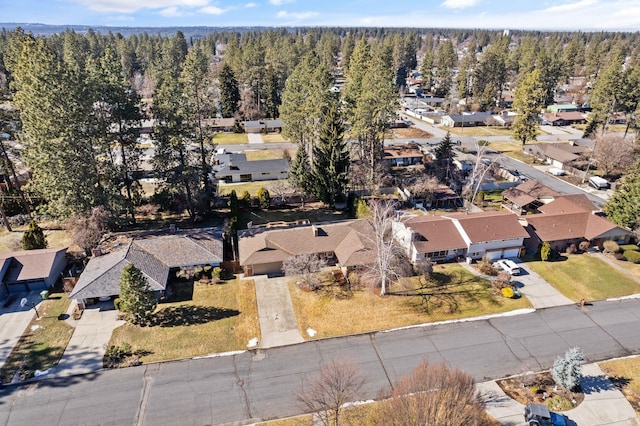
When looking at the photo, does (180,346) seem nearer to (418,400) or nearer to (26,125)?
(418,400)

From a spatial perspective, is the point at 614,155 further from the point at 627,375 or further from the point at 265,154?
the point at 265,154

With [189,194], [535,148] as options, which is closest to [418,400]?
[189,194]

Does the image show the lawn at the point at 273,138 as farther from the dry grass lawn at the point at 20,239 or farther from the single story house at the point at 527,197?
the single story house at the point at 527,197

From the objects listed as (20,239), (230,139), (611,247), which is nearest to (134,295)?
Result: (20,239)

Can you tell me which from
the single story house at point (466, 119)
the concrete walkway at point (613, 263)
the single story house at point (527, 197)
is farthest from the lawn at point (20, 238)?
the single story house at point (466, 119)

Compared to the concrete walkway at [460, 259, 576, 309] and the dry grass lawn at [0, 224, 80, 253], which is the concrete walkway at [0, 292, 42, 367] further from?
the concrete walkway at [460, 259, 576, 309]

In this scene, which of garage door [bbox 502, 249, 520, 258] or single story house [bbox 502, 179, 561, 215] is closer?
garage door [bbox 502, 249, 520, 258]

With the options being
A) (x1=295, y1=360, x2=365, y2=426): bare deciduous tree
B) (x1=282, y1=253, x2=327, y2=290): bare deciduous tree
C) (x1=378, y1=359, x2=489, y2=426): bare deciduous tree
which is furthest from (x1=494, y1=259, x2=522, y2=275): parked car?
(x1=295, y1=360, x2=365, y2=426): bare deciduous tree
